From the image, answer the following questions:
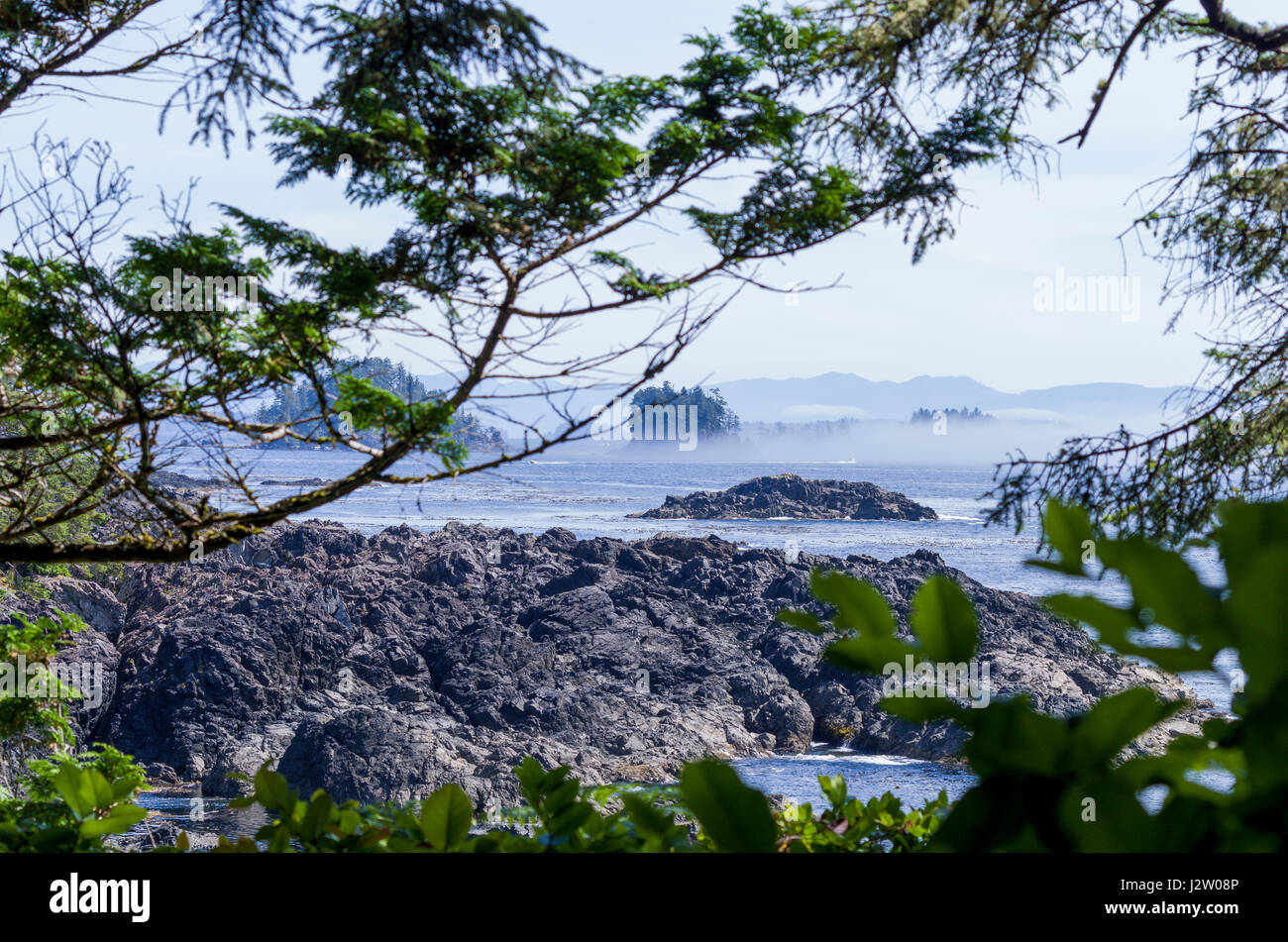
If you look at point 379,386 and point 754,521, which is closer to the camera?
→ point 379,386

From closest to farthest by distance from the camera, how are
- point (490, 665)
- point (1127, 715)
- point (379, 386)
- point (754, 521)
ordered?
point (1127, 715) < point (379, 386) < point (490, 665) < point (754, 521)

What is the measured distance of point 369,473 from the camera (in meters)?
3.34

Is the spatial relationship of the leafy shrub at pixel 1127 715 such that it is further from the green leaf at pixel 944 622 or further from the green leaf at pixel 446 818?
the green leaf at pixel 446 818

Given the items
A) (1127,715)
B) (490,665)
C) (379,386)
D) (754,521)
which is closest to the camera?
(1127,715)

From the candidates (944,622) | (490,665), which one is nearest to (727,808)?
(944,622)

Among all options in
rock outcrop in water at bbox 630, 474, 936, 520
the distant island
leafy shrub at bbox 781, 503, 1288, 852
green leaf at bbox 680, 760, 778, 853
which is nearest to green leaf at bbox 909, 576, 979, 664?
leafy shrub at bbox 781, 503, 1288, 852

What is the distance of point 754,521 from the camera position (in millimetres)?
26859

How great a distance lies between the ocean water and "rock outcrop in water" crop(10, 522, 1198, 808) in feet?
3.80

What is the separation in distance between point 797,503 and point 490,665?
13943mm

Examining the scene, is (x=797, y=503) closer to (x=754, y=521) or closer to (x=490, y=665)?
(x=754, y=521)

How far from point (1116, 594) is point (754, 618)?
54.3 ft

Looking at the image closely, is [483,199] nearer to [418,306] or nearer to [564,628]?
[418,306]

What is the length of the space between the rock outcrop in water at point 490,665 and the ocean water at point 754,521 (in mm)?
1159

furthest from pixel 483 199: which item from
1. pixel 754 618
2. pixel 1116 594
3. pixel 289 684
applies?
pixel 754 618
